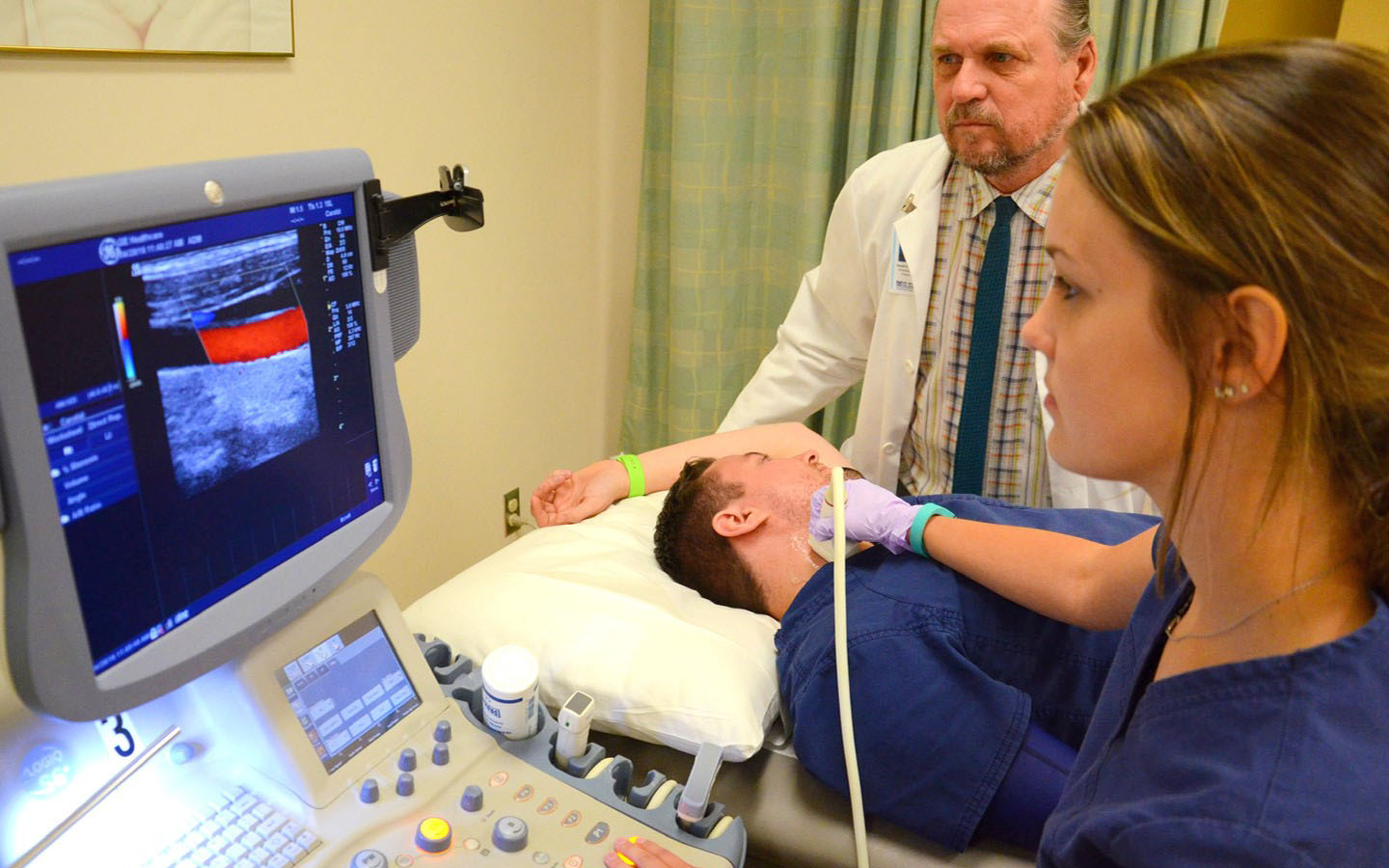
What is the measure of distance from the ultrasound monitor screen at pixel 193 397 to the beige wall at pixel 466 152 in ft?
2.73

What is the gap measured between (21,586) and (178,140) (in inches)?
45.9

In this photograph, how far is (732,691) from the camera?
1.25 metres

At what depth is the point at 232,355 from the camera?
797 mm

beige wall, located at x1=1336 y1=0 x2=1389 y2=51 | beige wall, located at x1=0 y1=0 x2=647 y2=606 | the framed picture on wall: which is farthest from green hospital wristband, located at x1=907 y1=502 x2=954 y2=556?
beige wall, located at x1=1336 y1=0 x2=1389 y2=51

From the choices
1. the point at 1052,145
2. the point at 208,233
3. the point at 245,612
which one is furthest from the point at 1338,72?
the point at 1052,145

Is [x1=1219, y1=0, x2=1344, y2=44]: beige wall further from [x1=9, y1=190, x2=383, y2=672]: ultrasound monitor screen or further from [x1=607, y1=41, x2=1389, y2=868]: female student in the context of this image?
[x1=9, y1=190, x2=383, y2=672]: ultrasound monitor screen

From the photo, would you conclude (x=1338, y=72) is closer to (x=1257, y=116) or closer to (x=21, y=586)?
(x=1257, y=116)

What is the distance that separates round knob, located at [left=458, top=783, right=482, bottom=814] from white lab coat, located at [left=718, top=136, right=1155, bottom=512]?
3.95ft

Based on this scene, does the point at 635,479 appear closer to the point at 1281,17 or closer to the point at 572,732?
the point at 572,732

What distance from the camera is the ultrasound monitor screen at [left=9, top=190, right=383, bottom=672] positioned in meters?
0.68

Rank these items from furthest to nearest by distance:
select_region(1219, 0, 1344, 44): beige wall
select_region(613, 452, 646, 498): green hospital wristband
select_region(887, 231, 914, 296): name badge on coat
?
select_region(1219, 0, 1344, 44): beige wall
select_region(887, 231, 914, 296): name badge on coat
select_region(613, 452, 646, 498): green hospital wristband

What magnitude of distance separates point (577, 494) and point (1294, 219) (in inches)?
50.2

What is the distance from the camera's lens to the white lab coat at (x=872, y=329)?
1.91 m

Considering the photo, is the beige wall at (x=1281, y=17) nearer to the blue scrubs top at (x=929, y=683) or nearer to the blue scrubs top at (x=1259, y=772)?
the blue scrubs top at (x=929, y=683)
